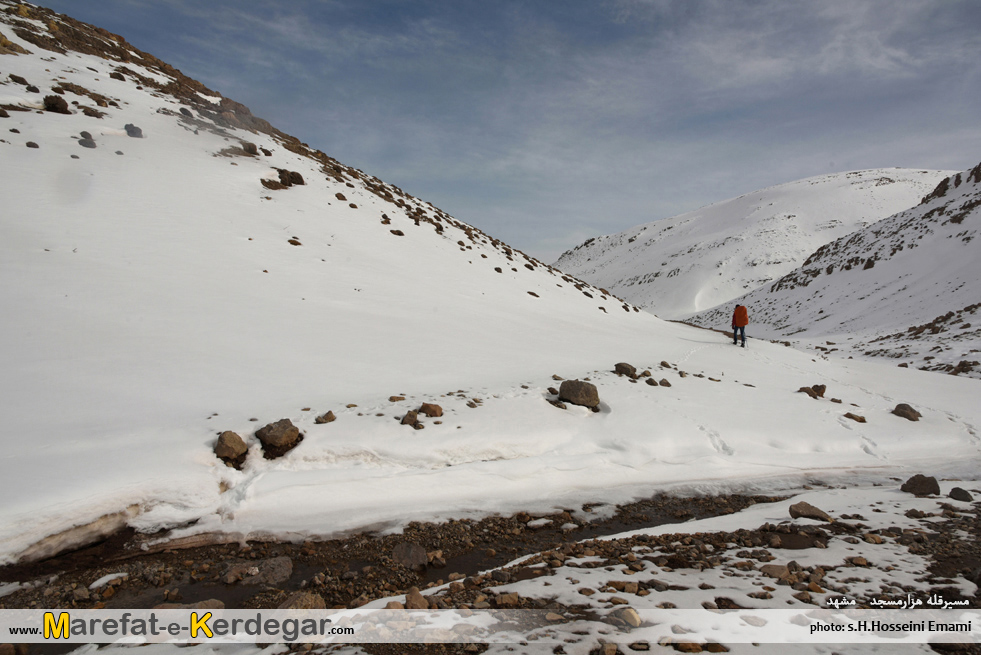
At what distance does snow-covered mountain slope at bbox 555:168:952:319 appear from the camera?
49.1m

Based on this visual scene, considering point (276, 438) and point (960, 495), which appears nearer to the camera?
point (960, 495)

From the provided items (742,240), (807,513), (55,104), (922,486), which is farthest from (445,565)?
(742,240)

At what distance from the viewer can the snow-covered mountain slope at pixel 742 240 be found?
49.1 metres

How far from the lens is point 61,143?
13367mm

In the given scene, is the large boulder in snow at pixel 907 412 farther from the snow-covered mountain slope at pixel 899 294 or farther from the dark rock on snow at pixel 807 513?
the snow-covered mountain slope at pixel 899 294

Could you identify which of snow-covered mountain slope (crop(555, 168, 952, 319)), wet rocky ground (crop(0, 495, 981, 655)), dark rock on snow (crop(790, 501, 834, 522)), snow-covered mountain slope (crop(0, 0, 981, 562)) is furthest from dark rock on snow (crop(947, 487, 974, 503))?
snow-covered mountain slope (crop(555, 168, 952, 319))

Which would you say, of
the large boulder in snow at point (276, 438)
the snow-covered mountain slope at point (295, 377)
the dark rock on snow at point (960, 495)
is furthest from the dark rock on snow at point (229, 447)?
the dark rock on snow at point (960, 495)

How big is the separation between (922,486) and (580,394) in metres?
4.39

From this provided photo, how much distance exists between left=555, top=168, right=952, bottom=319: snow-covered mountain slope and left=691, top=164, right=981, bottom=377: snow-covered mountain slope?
924cm

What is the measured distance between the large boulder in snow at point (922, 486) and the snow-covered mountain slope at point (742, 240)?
41068 mm

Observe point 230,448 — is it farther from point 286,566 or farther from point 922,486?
point 922,486

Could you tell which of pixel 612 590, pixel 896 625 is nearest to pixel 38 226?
pixel 612 590

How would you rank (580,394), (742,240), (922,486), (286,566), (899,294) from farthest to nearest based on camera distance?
(742,240) → (899,294) → (580,394) → (922,486) → (286,566)

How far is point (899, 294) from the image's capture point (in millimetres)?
24562
